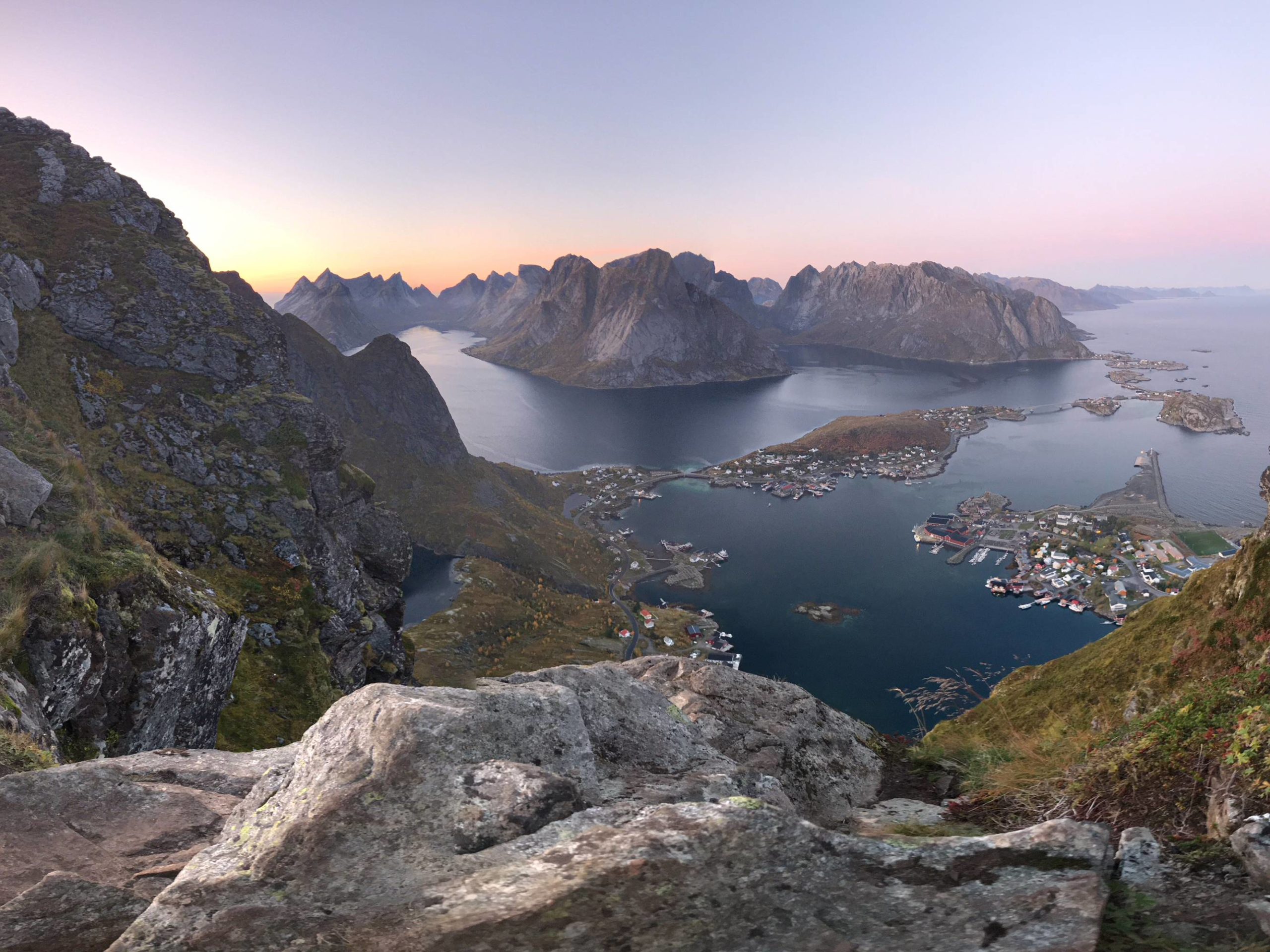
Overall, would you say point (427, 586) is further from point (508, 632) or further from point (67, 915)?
point (67, 915)

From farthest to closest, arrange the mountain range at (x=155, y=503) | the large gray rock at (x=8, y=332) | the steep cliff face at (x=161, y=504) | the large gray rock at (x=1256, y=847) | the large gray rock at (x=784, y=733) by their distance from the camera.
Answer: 1. the large gray rock at (x=8, y=332)
2. the steep cliff face at (x=161, y=504)
3. the mountain range at (x=155, y=503)
4. the large gray rock at (x=784, y=733)
5. the large gray rock at (x=1256, y=847)

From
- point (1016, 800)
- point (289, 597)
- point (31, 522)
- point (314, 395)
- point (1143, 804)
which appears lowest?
point (289, 597)

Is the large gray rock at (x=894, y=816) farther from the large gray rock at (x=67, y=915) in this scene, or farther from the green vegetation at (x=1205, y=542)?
the green vegetation at (x=1205, y=542)

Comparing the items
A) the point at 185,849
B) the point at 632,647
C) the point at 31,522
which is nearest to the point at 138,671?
the point at 31,522

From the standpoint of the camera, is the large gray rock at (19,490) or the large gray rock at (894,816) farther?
the large gray rock at (19,490)

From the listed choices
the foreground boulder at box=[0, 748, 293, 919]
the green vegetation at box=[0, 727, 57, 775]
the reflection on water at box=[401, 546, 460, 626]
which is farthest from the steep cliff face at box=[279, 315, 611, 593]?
the foreground boulder at box=[0, 748, 293, 919]

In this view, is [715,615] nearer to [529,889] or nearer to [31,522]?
[31,522]

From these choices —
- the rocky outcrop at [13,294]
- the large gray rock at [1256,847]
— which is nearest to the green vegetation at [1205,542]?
the large gray rock at [1256,847]
